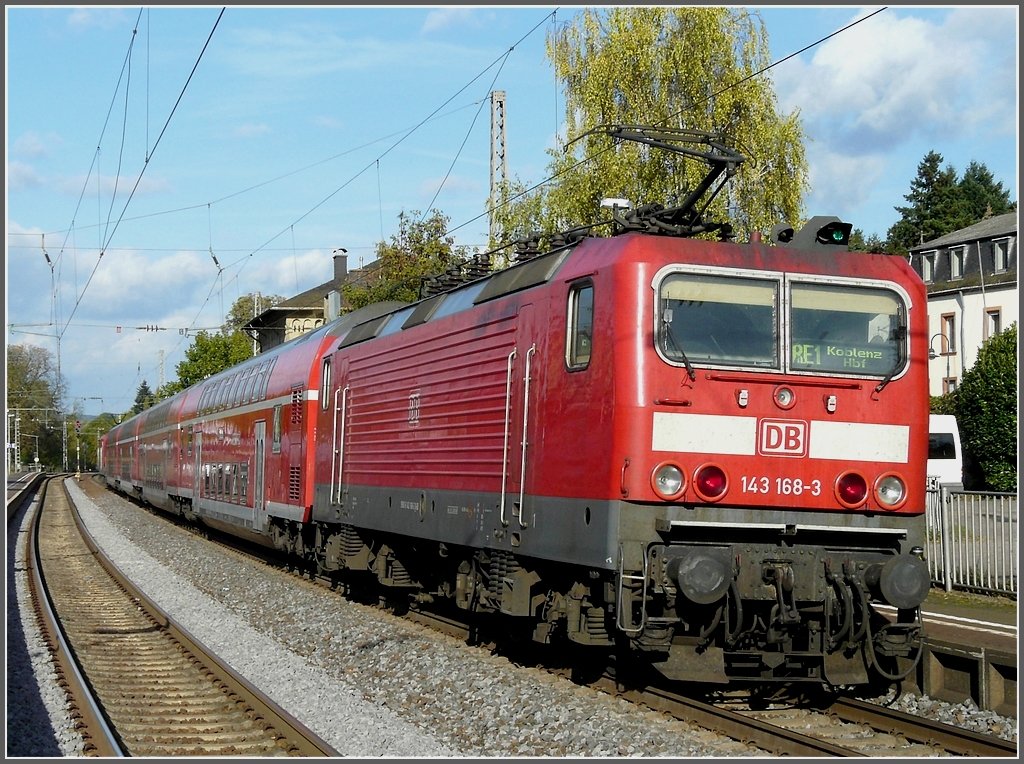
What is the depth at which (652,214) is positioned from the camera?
35.2 ft

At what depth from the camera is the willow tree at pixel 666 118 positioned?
2519 cm

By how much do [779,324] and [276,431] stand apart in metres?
13.1

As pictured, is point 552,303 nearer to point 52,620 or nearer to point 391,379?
point 391,379

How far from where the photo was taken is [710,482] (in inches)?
363

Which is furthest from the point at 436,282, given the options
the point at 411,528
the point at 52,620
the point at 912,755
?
the point at 912,755

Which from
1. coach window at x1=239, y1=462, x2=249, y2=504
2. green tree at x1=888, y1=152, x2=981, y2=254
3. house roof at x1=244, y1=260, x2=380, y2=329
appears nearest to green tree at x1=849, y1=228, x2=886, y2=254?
green tree at x1=888, y1=152, x2=981, y2=254

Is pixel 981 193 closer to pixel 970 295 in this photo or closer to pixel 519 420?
pixel 970 295

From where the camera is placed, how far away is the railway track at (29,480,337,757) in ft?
29.5

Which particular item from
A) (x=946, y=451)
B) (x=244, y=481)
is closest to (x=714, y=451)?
(x=244, y=481)

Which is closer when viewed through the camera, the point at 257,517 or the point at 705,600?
the point at 705,600

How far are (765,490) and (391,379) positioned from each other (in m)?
6.62

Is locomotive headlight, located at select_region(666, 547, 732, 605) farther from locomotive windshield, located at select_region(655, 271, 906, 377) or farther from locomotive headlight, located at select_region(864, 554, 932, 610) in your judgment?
locomotive windshield, located at select_region(655, 271, 906, 377)

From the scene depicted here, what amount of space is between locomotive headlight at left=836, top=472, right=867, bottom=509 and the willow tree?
15.7 meters

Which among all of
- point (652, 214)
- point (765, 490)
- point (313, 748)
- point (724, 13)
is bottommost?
point (313, 748)
